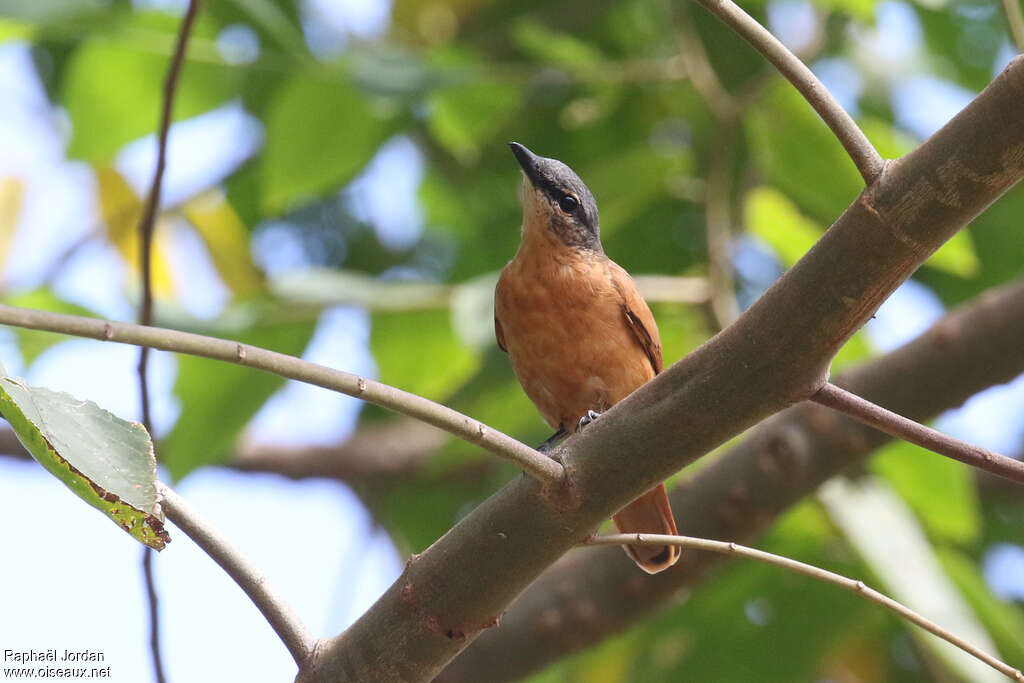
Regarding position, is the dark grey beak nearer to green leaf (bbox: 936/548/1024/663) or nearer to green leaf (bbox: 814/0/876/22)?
green leaf (bbox: 814/0/876/22)

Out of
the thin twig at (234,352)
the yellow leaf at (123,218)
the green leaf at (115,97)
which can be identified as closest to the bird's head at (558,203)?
the green leaf at (115,97)

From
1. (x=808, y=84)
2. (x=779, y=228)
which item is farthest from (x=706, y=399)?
(x=779, y=228)

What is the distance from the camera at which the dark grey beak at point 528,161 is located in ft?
16.6

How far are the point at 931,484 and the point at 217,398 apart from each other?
3.15 meters

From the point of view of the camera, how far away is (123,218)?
799 cm

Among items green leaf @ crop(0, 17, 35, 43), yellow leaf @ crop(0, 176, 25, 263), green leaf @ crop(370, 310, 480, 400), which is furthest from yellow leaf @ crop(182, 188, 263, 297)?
green leaf @ crop(0, 17, 35, 43)

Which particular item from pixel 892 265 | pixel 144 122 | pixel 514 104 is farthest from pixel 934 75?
pixel 892 265

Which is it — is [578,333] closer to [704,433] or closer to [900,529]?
[900,529]

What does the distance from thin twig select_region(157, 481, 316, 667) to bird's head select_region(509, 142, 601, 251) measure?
8.99ft

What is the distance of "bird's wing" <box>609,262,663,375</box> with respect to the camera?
4766 millimetres

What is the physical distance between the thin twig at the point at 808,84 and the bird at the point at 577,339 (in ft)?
7.41

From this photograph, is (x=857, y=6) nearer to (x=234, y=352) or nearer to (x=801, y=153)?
(x=801, y=153)

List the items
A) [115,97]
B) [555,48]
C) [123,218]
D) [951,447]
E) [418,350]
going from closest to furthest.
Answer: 1. [951,447]
2. [555,48]
3. [418,350]
4. [115,97]
5. [123,218]

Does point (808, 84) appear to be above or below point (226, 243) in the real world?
above
